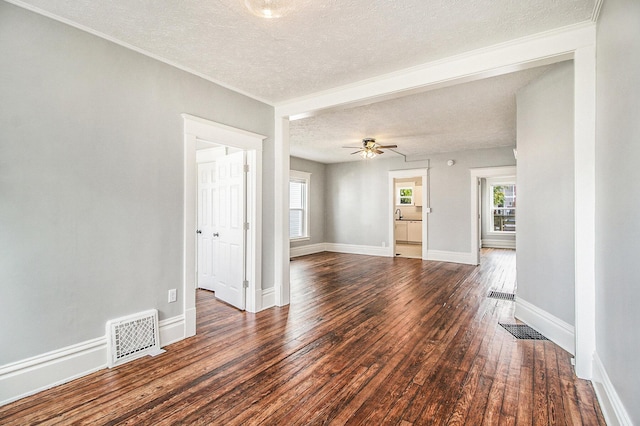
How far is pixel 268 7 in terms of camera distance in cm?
203

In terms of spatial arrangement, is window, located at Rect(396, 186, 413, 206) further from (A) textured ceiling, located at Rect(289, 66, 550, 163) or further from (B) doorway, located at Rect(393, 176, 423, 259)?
(A) textured ceiling, located at Rect(289, 66, 550, 163)

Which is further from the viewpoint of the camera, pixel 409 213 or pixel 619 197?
pixel 409 213

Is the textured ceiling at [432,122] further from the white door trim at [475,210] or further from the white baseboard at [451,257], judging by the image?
the white baseboard at [451,257]

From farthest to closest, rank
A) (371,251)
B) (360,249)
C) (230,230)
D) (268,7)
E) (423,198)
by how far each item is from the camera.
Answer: (360,249) → (371,251) → (423,198) → (230,230) → (268,7)

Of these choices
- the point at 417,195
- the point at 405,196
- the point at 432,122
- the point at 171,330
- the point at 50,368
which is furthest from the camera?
the point at 405,196

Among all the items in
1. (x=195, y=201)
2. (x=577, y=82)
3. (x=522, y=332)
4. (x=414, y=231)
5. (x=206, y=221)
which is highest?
(x=577, y=82)

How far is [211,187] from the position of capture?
4.59 meters

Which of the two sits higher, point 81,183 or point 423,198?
point 423,198

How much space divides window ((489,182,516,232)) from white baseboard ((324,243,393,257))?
4.79 m

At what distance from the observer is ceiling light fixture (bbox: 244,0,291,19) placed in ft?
6.51

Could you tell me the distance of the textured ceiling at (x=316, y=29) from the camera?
215cm

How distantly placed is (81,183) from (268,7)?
1.96m

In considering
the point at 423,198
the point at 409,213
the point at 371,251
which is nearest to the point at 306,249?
the point at 371,251

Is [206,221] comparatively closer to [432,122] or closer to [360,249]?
[432,122]
